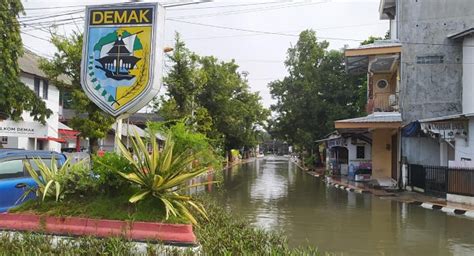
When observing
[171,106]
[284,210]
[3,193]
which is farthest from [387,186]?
[3,193]

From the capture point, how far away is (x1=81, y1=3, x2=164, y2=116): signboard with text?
855cm

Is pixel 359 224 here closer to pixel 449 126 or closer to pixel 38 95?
pixel 449 126

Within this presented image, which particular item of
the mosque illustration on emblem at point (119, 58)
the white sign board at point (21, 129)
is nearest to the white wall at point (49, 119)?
the white sign board at point (21, 129)

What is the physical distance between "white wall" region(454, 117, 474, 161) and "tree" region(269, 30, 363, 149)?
26.3 meters

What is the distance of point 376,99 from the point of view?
29.5 meters

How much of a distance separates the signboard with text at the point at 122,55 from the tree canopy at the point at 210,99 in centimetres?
1043

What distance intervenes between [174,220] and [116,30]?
3942mm

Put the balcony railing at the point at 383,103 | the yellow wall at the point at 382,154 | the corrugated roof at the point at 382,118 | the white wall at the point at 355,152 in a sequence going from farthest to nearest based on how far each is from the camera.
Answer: the white wall at the point at 355,152, the yellow wall at the point at 382,154, the balcony railing at the point at 383,103, the corrugated roof at the point at 382,118

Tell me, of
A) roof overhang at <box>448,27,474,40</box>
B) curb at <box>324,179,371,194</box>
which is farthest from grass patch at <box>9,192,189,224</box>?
roof overhang at <box>448,27,474,40</box>

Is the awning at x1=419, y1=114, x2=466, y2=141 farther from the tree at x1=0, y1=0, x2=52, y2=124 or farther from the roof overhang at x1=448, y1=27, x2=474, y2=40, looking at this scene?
the tree at x1=0, y1=0, x2=52, y2=124

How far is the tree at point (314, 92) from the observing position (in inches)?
1863

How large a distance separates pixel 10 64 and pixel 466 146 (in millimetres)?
18089

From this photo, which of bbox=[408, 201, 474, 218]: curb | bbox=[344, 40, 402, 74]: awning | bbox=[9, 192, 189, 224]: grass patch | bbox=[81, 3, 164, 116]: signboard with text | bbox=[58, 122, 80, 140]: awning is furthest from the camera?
bbox=[58, 122, 80, 140]: awning

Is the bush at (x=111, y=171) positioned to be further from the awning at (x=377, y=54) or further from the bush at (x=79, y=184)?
the awning at (x=377, y=54)
